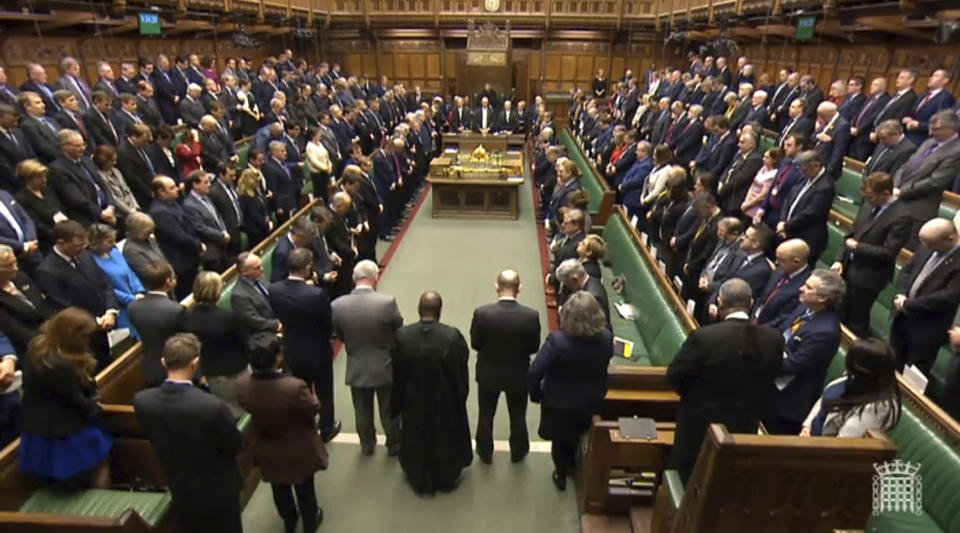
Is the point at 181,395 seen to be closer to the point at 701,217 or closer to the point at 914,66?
the point at 701,217

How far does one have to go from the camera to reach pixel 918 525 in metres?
2.32

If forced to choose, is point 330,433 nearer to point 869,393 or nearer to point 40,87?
point 869,393

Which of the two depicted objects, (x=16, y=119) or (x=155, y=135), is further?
(x=155, y=135)

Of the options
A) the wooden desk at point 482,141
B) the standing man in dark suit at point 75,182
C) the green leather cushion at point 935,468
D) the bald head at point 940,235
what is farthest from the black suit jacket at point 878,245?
the wooden desk at point 482,141

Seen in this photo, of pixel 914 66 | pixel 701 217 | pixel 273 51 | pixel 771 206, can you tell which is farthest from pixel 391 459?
pixel 273 51

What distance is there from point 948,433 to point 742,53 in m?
11.9

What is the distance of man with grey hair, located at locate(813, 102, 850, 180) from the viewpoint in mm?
5387

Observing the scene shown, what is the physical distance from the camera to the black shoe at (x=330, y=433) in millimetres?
3902

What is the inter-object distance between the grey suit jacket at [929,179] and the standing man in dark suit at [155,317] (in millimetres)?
4422

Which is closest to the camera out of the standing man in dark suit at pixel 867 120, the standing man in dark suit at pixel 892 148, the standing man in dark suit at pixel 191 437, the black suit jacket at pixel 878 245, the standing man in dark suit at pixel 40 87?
the standing man in dark suit at pixel 191 437

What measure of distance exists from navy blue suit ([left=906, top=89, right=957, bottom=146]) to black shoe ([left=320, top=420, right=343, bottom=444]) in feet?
19.0

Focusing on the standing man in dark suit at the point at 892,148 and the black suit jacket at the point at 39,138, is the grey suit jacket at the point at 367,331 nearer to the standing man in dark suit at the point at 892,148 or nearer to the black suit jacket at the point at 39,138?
the black suit jacket at the point at 39,138

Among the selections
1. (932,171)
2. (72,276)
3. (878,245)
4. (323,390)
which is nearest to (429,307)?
(323,390)

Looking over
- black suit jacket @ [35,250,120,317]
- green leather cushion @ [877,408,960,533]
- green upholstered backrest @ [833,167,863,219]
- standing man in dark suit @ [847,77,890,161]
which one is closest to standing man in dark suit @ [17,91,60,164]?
black suit jacket @ [35,250,120,317]
